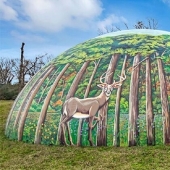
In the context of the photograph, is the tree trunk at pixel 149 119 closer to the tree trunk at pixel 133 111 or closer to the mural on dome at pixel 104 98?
the mural on dome at pixel 104 98

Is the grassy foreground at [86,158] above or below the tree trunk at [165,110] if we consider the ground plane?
below

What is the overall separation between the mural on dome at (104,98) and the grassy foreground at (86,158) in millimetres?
365

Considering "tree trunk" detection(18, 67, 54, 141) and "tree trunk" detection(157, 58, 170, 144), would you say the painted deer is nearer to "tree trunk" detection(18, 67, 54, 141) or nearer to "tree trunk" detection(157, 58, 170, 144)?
"tree trunk" detection(157, 58, 170, 144)

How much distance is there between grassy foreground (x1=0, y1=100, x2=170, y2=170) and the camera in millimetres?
5945

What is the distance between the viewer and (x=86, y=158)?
6.46 m

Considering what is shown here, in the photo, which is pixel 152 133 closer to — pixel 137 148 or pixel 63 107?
pixel 137 148

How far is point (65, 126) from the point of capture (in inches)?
296

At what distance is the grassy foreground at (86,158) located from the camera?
5945 mm

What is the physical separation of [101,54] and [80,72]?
83 cm

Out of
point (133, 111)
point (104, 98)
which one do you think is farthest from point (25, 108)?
point (133, 111)

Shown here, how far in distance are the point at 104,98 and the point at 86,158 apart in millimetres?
1716

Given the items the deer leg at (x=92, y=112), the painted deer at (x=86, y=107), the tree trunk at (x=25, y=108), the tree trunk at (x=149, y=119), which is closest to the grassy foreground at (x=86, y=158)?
the tree trunk at (x=149, y=119)

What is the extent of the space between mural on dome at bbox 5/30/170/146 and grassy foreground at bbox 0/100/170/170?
14.4 inches

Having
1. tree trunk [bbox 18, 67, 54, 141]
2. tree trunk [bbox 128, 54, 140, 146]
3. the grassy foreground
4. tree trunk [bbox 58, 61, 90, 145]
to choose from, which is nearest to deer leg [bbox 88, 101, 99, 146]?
the grassy foreground
